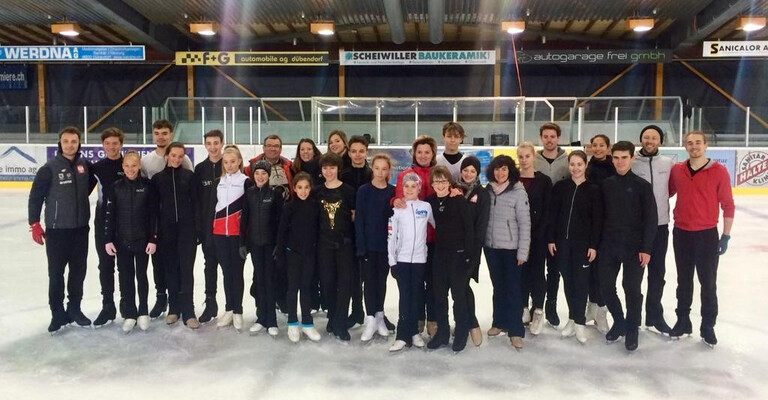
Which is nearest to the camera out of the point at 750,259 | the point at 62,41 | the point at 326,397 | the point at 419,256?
the point at 326,397

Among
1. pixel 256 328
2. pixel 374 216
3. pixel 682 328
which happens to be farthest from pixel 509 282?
pixel 256 328

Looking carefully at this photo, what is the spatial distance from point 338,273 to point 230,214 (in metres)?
0.84

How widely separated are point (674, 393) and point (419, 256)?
5.14ft

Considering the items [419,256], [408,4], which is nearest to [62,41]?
[408,4]

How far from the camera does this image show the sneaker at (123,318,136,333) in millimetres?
4199

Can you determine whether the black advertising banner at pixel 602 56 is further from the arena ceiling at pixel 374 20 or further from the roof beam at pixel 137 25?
the roof beam at pixel 137 25

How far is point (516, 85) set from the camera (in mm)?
18562

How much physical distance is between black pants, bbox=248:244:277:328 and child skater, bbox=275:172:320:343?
0.13 m

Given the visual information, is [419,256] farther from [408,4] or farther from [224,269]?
[408,4]

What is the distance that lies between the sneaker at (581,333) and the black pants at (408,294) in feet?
3.52

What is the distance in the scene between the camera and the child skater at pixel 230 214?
4.18m

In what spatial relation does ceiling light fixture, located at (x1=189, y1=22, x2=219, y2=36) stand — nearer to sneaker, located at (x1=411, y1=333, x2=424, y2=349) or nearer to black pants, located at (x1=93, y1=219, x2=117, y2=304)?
black pants, located at (x1=93, y1=219, x2=117, y2=304)

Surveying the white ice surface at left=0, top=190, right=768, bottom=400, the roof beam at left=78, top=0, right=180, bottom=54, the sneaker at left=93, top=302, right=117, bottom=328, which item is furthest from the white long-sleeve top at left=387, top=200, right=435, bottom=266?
the roof beam at left=78, top=0, right=180, bottom=54

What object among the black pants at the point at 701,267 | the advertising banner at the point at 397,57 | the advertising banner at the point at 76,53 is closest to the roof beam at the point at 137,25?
the advertising banner at the point at 76,53
